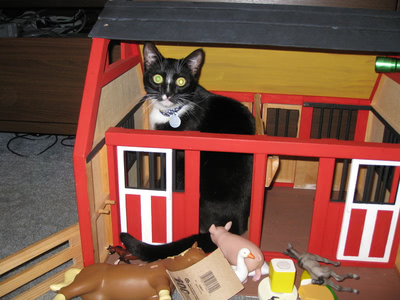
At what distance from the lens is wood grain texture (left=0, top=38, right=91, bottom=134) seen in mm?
1796

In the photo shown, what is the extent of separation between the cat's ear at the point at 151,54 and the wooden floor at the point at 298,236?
2.25 ft

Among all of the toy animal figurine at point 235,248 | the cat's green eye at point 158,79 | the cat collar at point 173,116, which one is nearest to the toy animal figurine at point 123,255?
the toy animal figurine at point 235,248

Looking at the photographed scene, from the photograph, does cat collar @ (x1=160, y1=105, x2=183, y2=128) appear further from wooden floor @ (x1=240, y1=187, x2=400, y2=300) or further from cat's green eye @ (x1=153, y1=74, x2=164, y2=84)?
wooden floor @ (x1=240, y1=187, x2=400, y2=300)

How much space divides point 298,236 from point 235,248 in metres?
0.36

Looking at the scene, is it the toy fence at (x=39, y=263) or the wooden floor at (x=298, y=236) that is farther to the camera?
the wooden floor at (x=298, y=236)

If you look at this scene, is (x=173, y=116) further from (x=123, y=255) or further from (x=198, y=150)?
(x=123, y=255)

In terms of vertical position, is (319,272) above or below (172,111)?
below

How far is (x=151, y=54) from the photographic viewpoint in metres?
1.29

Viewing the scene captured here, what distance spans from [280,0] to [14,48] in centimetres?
128

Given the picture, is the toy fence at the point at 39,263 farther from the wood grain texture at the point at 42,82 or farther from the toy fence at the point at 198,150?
the wood grain texture at the point at 42,82

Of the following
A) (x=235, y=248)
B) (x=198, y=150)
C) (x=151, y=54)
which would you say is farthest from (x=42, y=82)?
(x=235, y=248)

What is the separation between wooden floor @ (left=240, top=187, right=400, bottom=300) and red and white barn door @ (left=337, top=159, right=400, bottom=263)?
49 mm

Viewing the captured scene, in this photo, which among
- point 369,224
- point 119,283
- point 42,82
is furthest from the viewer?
point 42,82

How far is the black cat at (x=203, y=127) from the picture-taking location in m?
1.11
